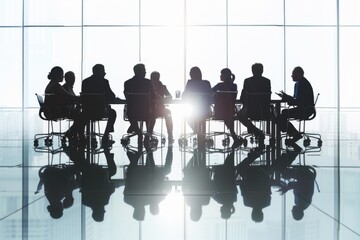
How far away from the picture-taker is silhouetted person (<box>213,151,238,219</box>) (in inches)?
102

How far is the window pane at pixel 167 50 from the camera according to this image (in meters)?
11.0

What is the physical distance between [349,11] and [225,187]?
963 cm

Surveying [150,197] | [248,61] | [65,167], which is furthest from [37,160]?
[248,61]

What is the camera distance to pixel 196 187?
3.31m

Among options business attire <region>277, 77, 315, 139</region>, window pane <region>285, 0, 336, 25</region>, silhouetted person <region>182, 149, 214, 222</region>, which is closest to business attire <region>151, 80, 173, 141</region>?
business attire <region>277, 77, 315, 139</region>

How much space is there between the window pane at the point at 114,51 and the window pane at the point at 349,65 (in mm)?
4766

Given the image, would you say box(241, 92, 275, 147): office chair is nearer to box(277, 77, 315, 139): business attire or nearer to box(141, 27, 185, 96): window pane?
box(277, 77, 315, 139): business attire

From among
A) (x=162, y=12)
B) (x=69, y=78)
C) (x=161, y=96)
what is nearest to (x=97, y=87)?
(x=69, y=78)

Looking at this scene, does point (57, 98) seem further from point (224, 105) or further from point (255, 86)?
point (255, 86)

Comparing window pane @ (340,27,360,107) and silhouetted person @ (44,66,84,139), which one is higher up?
window pane @ (340,27,360,107)

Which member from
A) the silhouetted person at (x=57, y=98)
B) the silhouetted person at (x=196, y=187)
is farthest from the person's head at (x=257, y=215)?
the silhouetted person at (x=57, y=98)

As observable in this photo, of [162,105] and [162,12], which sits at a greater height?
[162,12]

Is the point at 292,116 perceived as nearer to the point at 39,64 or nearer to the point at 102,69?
the point at 102,69

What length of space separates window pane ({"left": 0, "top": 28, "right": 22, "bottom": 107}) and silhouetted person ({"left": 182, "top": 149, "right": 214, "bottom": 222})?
317 inches
